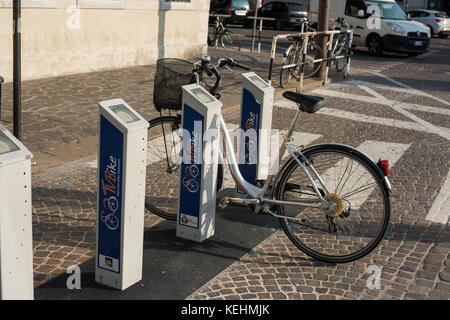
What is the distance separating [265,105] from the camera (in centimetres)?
526

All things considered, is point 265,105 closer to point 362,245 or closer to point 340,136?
point 362,245

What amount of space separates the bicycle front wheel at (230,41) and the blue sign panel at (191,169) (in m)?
13.7

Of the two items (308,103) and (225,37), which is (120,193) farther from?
(225,37)

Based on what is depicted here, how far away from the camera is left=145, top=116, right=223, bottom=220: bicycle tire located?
489cm

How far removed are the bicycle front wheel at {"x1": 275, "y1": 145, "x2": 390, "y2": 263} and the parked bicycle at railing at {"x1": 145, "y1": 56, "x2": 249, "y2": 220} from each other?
2.23ft

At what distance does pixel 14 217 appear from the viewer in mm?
2912

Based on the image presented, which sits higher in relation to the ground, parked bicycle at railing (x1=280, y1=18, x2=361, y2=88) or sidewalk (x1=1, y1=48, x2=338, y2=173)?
parked bicycle at railing (x1=280, y1=18, x2=361, y2=88)

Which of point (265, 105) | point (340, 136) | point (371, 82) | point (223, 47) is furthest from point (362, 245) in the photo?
point (223, 47)

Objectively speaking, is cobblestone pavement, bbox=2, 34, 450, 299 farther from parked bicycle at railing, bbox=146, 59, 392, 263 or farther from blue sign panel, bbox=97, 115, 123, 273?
blue sign panel, bbox=97, 115, 123, 273

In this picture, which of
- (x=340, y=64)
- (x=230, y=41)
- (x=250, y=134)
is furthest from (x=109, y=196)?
(x=230, y=41)

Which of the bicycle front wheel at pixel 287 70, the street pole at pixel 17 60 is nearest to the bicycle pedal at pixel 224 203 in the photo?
the street pole at pixel 17 60

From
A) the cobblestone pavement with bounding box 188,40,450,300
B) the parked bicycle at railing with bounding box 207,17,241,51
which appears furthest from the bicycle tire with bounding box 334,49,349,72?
the parked bicycle at railing with bounding box 207,17,241,51

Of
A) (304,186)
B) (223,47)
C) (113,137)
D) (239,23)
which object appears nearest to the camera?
(113,137)

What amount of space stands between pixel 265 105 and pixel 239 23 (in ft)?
83.9
